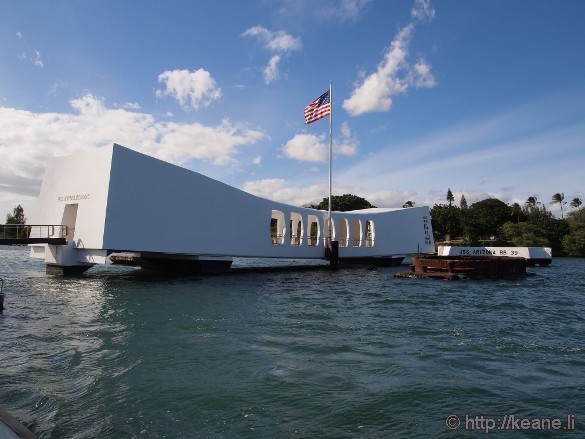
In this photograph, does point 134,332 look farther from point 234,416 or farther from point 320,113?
point 320,113

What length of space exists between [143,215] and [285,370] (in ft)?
51.5

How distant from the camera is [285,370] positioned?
6.57 m

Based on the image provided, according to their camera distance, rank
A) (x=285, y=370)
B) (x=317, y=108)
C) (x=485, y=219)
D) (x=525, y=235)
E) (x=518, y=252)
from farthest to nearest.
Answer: (x=485, y=219), (x=525, y=235), (x=518, y=252), (x=317, y=108), (x=285, y=370)

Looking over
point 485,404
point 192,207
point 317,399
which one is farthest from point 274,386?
point 192,207

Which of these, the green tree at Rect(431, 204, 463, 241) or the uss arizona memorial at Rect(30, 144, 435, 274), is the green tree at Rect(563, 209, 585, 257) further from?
the uss arizona memorial at Rect(30, 144, 435, 274)

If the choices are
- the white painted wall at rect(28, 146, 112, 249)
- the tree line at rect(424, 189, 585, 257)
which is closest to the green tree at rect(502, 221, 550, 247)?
the tree line at rect(424, 189, 585, 257)

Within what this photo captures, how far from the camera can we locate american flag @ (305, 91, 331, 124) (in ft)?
90.2

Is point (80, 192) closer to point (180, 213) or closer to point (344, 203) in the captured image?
point (180, 213)

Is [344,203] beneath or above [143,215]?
above

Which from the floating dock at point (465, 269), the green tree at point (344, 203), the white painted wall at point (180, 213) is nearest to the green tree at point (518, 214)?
the green tree at point (344, 203)

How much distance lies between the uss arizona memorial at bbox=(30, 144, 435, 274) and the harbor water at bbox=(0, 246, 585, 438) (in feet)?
23.6

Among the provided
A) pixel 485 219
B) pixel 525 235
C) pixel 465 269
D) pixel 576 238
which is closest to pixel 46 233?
pixel 465 269

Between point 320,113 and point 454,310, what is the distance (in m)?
17.4

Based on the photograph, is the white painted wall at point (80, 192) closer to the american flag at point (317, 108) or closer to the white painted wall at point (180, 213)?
the white painted wall at point (180, 213)
